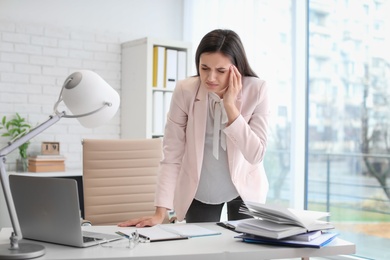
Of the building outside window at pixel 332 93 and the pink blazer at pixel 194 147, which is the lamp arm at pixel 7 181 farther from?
the building outside window at pixel 332 93

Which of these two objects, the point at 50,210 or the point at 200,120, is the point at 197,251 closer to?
the point at 50,210

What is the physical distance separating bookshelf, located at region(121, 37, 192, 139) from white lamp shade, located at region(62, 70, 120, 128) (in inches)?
93.9

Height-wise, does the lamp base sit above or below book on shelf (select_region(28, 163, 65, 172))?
below

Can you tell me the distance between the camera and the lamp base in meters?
1.38

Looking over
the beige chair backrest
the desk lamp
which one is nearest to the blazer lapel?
the desk lamp

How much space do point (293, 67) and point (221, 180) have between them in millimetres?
1870

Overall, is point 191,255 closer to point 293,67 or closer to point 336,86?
point 293,67

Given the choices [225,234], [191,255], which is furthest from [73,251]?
[225,234]

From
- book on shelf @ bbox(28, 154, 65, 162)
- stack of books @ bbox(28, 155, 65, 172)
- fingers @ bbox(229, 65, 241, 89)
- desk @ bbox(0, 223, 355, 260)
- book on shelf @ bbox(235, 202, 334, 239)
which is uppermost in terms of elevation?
fingers @ bbox(229, 65, 241, 89)

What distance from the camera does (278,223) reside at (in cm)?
169

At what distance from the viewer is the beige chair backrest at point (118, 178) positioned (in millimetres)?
2553

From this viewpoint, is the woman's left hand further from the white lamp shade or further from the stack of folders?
the white lamp shade

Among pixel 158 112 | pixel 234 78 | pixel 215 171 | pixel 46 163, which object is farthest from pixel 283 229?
pixel 158 112

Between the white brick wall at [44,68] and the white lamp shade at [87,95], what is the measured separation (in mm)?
2332
